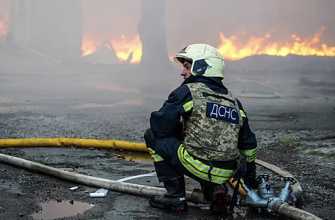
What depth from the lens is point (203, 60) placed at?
3.66 m

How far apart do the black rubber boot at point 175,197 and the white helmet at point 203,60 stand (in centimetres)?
83

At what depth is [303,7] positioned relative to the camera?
11102mm

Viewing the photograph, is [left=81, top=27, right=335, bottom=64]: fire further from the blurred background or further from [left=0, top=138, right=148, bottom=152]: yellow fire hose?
[left=0, top=138, right=148, bottom=152]: yellow fire hose

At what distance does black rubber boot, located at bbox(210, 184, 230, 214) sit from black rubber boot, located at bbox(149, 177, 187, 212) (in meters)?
0.25

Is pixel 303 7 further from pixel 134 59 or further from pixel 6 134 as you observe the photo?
pixel 6 134

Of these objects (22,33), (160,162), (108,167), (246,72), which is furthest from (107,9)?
(160,162)

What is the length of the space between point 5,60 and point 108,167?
5546 mm

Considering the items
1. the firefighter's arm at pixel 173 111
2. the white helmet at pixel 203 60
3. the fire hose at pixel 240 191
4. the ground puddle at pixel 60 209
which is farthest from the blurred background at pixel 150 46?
the firefighter's arm at pixel 173 111

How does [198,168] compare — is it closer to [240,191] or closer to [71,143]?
[240,191]

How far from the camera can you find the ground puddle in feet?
11.6

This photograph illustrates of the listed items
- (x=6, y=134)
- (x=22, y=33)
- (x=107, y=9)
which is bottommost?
(x=6, y=134)

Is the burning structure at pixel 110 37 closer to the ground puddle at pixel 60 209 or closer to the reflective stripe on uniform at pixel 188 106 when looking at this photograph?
the ground puddle at pixel 60 209

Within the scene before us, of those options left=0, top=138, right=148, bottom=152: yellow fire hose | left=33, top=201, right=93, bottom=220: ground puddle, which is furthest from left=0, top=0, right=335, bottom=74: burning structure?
left=33, top=201, right=93, bottom=220: ground puddle

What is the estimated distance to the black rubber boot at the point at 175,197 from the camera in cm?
367
